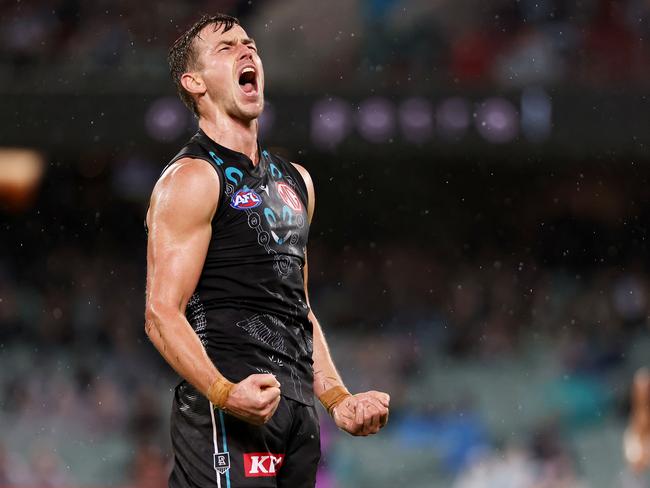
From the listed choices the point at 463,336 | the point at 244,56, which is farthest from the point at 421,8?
the point at 244,56

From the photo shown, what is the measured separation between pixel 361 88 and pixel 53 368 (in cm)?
430

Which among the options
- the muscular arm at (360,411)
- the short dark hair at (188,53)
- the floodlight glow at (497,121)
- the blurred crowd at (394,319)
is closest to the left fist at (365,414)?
the muscular arm at (360,411)

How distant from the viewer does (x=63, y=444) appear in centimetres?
1130

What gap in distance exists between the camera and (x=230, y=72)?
3717 mm

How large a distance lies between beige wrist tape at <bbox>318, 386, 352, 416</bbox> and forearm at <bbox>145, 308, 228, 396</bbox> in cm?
48

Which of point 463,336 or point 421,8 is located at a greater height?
point 421,8

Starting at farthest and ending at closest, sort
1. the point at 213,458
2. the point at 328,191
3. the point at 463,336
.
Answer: the point at 328,191 < the point at 463,336 < the point at 213,458

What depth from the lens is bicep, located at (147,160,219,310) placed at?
342cm

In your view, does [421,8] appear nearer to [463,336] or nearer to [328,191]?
[328,191]

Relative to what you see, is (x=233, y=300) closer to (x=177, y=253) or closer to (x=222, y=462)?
(x=177, y=253)

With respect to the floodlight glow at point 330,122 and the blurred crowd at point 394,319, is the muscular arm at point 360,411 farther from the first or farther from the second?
the floodlight glow at point 330,122

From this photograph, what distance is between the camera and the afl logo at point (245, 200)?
356cm

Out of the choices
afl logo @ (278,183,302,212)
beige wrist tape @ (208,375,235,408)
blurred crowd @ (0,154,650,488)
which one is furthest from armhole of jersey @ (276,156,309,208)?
blurred crowd @ (0,154,650,488)

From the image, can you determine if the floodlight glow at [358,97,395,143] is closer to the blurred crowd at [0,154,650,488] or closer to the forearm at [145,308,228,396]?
the blurred crowd at [0,154,650,488]
